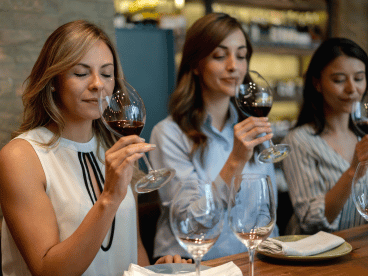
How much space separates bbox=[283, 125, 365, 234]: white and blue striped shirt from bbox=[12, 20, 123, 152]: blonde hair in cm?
115

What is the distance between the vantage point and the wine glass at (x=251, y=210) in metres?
0.89

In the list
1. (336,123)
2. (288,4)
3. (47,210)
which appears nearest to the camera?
(47,210)

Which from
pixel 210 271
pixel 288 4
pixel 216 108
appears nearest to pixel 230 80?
pixel 216 108

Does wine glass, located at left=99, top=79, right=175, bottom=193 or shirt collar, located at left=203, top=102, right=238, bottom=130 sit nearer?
wine glass, located at left=99, top=79, right=175, bottom=193

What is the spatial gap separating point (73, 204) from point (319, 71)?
5.11 ft

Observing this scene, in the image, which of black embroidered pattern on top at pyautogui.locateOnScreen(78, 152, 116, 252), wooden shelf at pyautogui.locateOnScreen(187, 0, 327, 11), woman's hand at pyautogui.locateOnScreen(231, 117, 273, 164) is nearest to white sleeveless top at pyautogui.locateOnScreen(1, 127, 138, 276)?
black embroidered pattern on top at pyautogui.locateOnScreen(78, 152, 116, 252)

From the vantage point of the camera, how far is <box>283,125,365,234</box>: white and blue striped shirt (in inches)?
78.4

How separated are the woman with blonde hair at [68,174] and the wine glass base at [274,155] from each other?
51cm

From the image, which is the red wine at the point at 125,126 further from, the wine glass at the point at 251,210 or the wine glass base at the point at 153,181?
the wine glass at the point at 251,210

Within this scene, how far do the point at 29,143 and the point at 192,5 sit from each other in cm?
346

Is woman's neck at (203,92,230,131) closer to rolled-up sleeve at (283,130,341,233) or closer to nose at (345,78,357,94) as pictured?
rolled-up sleeve at (283,130,341,233)

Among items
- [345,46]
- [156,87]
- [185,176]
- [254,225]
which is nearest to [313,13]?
[156,87]

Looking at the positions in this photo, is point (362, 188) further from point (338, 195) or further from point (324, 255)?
point (338, 195)

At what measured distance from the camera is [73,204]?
4.57 feet
